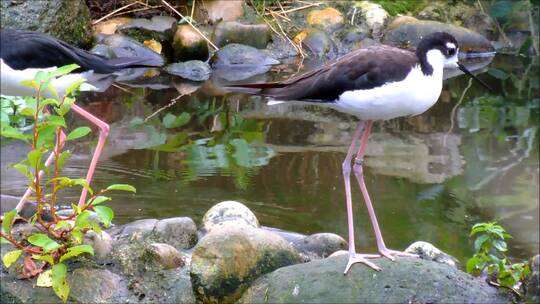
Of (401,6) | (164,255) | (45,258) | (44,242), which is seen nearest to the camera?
(44,242)

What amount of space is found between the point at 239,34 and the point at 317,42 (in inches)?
46.7

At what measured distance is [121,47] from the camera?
10.8 meters

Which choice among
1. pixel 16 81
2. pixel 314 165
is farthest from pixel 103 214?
pixel 314 165

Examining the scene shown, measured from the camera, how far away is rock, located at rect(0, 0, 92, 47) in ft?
33.5

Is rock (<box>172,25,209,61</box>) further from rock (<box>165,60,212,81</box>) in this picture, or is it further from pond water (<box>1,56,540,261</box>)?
pond water (<box>1,56,540,261</box>)

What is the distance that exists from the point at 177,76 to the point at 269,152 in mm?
3992

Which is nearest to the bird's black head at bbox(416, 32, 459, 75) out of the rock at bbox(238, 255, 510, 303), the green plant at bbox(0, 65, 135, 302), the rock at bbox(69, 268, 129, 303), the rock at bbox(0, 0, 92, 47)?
the rock at bbox(238, 255, 510, 303)

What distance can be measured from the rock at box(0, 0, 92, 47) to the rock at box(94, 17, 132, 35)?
0.19 meters

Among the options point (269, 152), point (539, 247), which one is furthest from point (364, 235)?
point (269, 152)

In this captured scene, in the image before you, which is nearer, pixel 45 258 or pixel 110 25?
pixel 45 258

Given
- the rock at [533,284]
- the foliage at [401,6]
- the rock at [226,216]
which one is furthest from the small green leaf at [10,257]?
the foliage at [401,6]

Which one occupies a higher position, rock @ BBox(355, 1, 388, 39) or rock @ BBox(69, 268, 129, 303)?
rock @ BBox(355, 1, 388, 39)

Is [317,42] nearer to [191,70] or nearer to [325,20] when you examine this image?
[325,20]

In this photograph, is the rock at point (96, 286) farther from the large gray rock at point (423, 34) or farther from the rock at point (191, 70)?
the large gray rock at point (423, 34)
